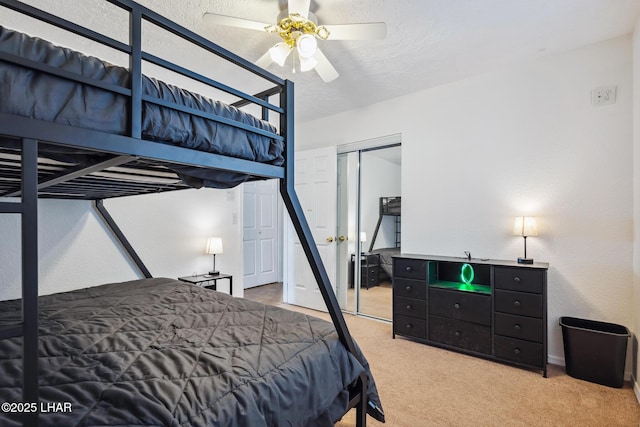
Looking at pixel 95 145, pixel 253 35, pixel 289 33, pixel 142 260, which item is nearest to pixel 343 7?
pixel 289 33

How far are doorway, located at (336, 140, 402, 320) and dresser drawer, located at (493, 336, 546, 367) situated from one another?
138 cm

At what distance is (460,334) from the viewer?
2.82 meters

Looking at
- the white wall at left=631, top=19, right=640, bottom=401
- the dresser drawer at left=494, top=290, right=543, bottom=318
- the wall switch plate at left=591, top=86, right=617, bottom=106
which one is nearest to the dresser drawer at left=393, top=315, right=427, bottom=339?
the dresser drawer at left=494, top=290, right=543, bottom=318

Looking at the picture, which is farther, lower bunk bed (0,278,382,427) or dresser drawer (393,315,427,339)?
dresser drawer (393,315,427,339)

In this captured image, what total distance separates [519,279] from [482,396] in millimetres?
951

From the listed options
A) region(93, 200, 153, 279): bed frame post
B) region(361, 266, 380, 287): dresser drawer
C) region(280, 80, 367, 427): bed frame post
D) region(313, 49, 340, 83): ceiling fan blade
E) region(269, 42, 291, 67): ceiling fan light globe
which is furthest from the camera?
region(361, 266, 380, 287): dresser drawer

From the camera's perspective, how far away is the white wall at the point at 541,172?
8.08ft

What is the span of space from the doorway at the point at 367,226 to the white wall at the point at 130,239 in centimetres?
141

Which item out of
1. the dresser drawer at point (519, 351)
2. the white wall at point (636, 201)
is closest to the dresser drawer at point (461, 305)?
the dresser drawer at point (519, 351)

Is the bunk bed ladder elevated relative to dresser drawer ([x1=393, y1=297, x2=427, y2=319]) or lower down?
elevated

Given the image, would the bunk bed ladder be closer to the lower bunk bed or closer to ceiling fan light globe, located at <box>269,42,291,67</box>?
the lower bunk bed

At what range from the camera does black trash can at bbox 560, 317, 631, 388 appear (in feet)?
7.29

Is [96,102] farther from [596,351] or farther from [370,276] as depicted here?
[370,276]

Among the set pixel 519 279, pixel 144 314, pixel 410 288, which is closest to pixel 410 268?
pixel 410 288
